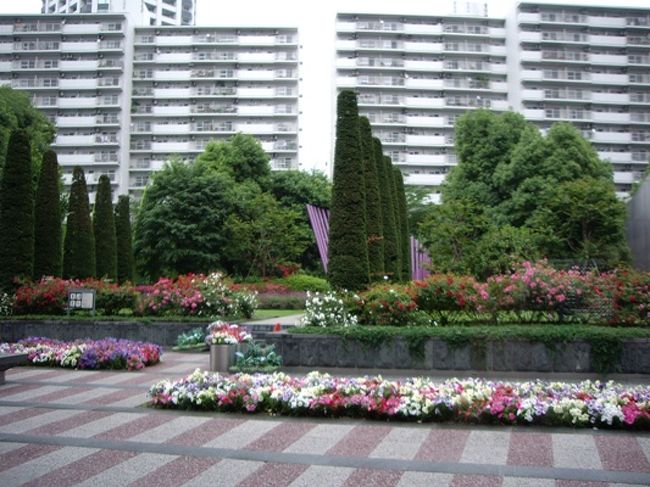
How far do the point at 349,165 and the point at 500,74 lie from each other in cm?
5573

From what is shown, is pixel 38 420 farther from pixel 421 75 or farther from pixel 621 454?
pixel 421 75

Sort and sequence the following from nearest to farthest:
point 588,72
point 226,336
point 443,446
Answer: point 443,446 < point 226,336 < point 588,72

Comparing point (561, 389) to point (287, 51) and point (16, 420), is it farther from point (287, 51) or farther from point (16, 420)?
point (287, 51)

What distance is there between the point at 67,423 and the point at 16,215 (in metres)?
15.1

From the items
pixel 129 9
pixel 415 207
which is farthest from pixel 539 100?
pixel 129 9

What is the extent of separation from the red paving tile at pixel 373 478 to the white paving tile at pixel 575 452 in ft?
4.94

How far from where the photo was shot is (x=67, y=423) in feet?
21.6

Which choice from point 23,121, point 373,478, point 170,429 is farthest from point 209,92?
point 373,478

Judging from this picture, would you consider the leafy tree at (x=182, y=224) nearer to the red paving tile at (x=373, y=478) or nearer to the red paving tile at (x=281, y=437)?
the red paving tile at (x=281, y=437)

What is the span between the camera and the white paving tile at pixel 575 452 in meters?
4.91

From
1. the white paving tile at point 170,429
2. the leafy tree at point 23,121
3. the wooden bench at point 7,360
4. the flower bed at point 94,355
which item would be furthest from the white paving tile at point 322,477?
the leafy tree at point 23,121

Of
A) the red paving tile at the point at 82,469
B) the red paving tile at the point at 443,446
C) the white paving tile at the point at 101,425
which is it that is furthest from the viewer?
the white paving tile at the point at 101,425

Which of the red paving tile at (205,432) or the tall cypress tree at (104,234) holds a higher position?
the tall cypress tree at (104,234)

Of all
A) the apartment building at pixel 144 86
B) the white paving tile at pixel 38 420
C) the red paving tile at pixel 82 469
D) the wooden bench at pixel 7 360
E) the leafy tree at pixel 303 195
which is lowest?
the white paving tile at pixel 38 420
